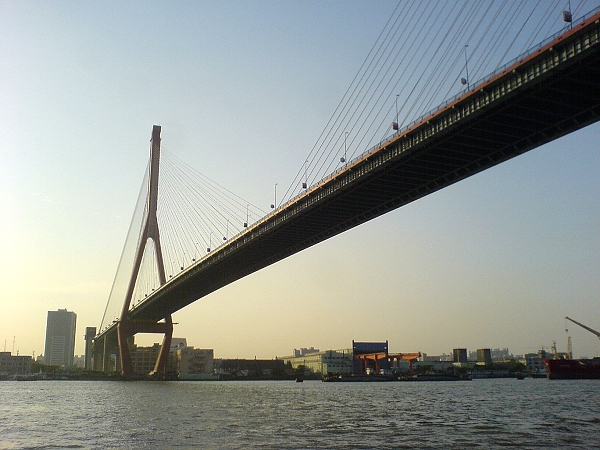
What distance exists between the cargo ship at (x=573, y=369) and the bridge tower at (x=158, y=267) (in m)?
62.1

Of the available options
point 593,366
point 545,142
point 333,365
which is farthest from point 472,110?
point 333,365

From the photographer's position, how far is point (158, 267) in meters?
79.8

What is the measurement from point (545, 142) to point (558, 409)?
49.7 ft

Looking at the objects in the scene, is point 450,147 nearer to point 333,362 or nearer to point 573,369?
point 573,369

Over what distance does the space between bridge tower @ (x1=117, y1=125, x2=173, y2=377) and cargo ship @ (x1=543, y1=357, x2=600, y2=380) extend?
204ft

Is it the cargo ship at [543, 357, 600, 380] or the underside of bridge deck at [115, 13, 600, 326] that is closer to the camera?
the underside of bridge deck at [115, 13, 600, 326]

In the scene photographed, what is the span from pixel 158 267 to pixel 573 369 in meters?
68.1

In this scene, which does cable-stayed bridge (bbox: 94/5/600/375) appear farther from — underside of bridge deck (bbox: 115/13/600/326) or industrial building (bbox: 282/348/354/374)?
industrial building (bbox: 282/348/354/374)

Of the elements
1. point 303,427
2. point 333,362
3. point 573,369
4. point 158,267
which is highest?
point 158,267

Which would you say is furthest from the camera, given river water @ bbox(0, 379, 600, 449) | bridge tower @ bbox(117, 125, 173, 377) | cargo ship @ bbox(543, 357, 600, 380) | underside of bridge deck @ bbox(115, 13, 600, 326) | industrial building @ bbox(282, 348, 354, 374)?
industrial building @ bbox(282, 348, 354, 374)

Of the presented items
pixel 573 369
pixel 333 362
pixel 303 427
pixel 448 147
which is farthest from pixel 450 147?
pixel 333 362

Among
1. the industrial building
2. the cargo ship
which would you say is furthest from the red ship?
the industrial building

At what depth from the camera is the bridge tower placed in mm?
79812

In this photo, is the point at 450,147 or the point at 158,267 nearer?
the point at 450,147
